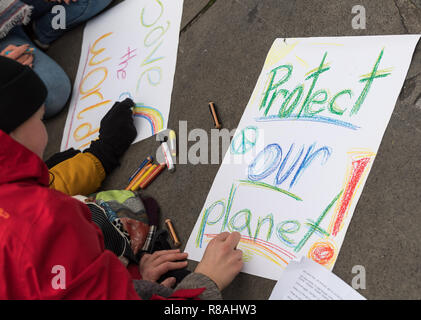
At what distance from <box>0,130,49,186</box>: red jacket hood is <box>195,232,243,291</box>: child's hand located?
1.38 ft

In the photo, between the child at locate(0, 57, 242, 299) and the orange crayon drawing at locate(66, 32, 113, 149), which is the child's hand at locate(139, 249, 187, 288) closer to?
the child at locate(0, 57, 242, 299)

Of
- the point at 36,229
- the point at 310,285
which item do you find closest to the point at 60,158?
the point at 36,229

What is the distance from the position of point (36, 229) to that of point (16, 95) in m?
0.25

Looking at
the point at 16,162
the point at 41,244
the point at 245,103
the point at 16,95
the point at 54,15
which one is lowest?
the point at 41,244

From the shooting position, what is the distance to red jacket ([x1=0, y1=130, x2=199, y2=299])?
0.66 metres

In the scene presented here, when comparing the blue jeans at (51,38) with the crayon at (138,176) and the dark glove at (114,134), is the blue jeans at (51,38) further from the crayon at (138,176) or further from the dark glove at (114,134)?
the crayon at (138,176)

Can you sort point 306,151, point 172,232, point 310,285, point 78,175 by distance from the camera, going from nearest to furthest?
A: 1. point 310,285
2. point 306,151
3. point 172,232
4. point 78,175

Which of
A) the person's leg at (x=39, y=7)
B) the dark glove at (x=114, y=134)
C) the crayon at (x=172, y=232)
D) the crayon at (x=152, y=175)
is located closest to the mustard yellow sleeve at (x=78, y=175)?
the dark glove at (x=114, y=134)

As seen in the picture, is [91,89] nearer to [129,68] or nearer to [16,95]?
[129,68]

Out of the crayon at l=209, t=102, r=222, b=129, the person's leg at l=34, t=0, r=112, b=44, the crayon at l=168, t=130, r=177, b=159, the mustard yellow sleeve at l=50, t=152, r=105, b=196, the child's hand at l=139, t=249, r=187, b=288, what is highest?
the person's leg at l=34, t=0, r=112, b=44

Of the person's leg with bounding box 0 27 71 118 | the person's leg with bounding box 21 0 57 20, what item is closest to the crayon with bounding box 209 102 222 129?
the person's leg with bounding box 0 27 71 118

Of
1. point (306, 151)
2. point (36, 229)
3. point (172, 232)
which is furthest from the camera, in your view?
point (172, 232)

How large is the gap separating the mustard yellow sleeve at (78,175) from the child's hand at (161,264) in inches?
12.7

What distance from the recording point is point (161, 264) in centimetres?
106
